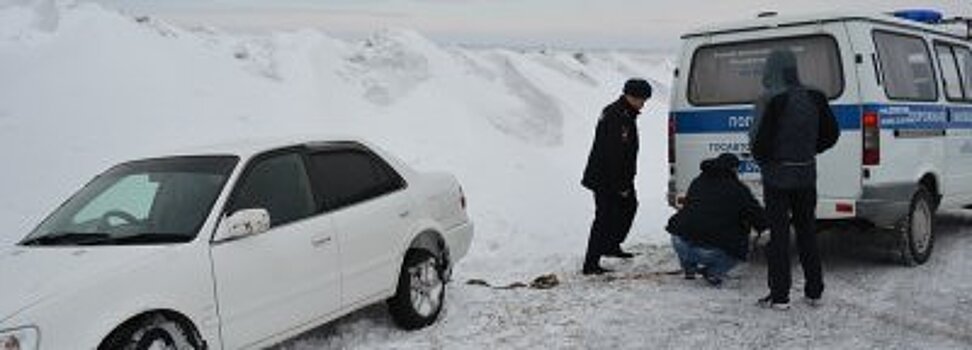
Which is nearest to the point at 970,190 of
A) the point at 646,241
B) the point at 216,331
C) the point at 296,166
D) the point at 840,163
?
the point at 840,163

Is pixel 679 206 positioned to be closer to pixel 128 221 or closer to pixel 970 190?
pixel 970 190

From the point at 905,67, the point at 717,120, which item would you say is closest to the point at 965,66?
the point at 905,67

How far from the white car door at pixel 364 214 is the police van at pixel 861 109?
3032 millimetres

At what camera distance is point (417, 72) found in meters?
21.7

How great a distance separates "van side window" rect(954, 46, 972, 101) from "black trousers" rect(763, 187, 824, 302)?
11.9 feet

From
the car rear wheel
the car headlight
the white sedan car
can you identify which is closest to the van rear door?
the white sedan car

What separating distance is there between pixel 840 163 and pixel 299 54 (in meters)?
14.9

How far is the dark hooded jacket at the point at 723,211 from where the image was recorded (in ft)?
26.3

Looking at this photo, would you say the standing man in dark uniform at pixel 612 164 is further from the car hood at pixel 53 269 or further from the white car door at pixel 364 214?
the car hood at pixel 53 269

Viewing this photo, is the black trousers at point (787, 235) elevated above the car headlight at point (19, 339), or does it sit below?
below

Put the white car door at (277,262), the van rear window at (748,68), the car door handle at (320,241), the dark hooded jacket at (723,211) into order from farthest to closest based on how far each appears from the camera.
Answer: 1. the van rear window at (748,68)
2. the dark hooded jacket at (723,211)
3. the car door handle at (320,241)
4. the white car door at (277,262)

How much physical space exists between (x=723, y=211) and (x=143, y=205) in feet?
13.9

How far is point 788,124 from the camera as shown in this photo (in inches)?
280

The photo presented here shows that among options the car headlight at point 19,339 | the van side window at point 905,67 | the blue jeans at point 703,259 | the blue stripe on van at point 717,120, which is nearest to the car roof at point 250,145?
the car headlight at point 19,339
